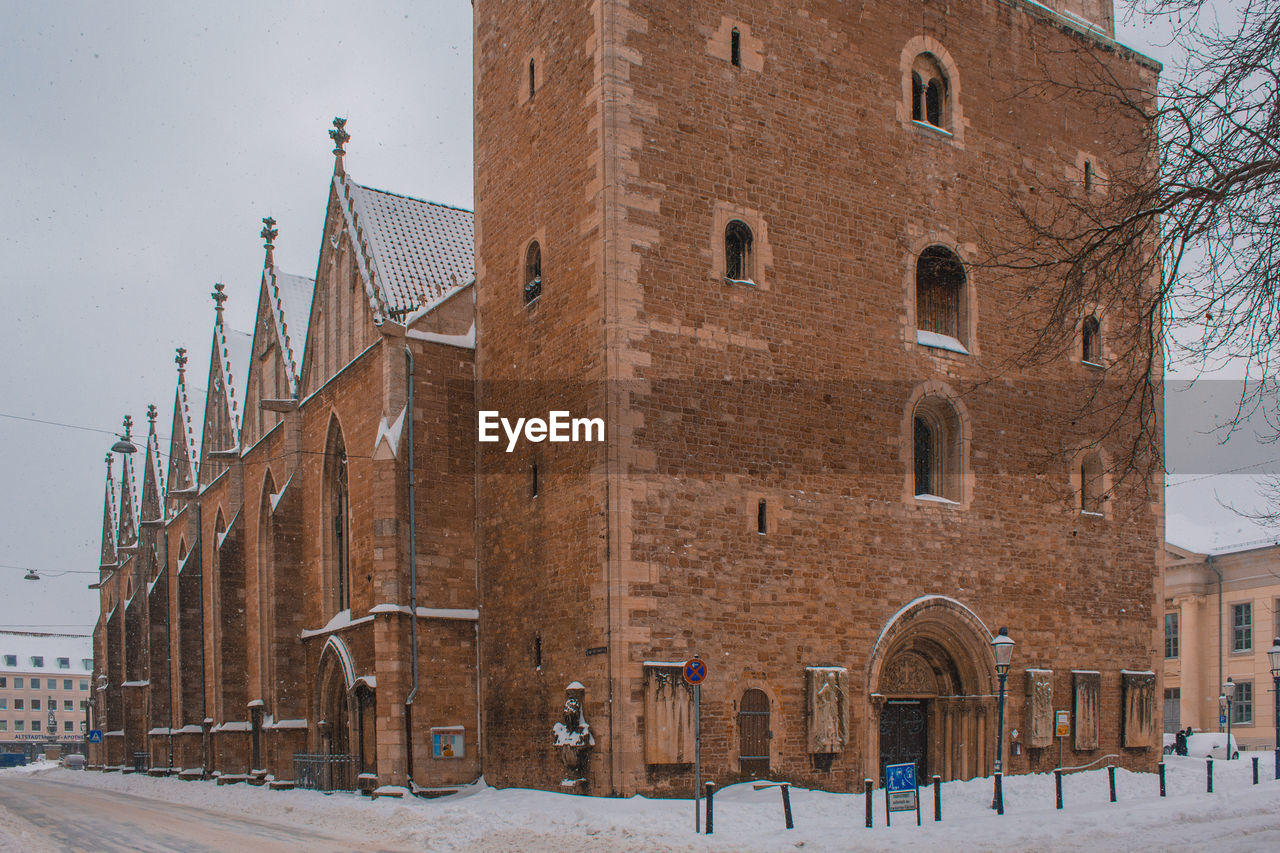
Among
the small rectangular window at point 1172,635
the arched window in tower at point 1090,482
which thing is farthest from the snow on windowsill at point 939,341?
the small rectangular window at point 1172,635

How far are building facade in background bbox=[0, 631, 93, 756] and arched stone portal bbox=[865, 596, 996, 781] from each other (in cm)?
9951

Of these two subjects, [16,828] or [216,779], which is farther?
[216,779]

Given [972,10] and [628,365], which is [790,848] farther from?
[972,10]

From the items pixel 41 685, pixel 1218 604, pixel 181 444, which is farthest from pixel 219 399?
pixel 41 685

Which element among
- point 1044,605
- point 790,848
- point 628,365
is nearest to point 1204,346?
point 790,848

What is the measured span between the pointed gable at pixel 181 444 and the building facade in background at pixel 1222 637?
117 ft

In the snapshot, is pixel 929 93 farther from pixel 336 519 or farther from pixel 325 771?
pixel 325 771

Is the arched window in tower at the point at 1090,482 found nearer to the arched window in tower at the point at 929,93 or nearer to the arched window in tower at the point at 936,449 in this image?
the arched window in tower at the point at 936,449

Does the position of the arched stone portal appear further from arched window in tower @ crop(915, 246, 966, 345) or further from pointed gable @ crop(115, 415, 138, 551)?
pointed gable @ crop(115, 415, 138, 551)

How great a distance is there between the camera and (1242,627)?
1847 inches

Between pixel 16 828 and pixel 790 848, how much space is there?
1234cm

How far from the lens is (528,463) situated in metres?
21.7

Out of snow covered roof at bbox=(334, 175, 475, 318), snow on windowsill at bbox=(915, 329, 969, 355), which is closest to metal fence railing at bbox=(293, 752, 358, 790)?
snow covered roof at bbox=(334, 175, 475, 318)

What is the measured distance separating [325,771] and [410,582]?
17.2 ft
